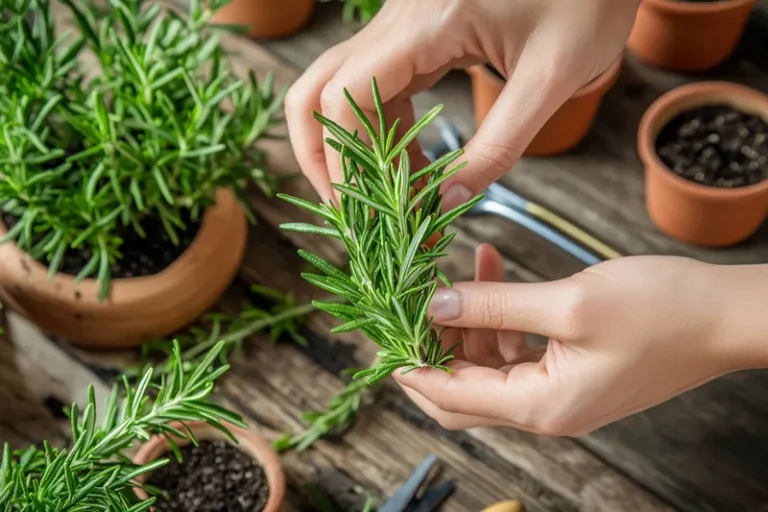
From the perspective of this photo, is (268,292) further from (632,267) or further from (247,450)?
(632,267)

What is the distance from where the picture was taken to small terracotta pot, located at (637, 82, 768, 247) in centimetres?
109

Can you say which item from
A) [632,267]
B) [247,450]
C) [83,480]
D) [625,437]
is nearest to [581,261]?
[625,437]

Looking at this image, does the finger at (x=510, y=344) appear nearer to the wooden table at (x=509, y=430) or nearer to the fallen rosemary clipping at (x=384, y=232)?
the wooden table at (x=509, y=430)

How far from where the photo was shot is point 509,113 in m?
0.83

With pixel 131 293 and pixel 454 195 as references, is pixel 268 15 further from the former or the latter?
pixel 454 195

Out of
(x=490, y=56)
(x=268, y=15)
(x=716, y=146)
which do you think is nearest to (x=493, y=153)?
(x=490, y=56)

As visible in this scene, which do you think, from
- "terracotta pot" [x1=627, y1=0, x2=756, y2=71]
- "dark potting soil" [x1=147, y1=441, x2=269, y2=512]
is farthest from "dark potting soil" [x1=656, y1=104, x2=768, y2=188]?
"dark potting soil" [x1=147, y1=441, x2=269, y2=512]

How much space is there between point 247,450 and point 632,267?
0.45m

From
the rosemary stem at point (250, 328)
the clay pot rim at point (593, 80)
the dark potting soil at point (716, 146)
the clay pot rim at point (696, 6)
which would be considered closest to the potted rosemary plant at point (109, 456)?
the rosemary stem at point (250, 328)

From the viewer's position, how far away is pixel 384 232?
Answer: 72 centimetres

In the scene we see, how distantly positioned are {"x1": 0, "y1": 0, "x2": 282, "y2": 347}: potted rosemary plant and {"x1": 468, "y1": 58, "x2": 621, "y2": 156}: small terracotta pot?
11.2 inches

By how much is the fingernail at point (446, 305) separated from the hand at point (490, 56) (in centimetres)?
9

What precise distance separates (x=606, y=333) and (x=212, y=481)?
0.45 meters

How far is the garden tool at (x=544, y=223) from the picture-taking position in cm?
115
